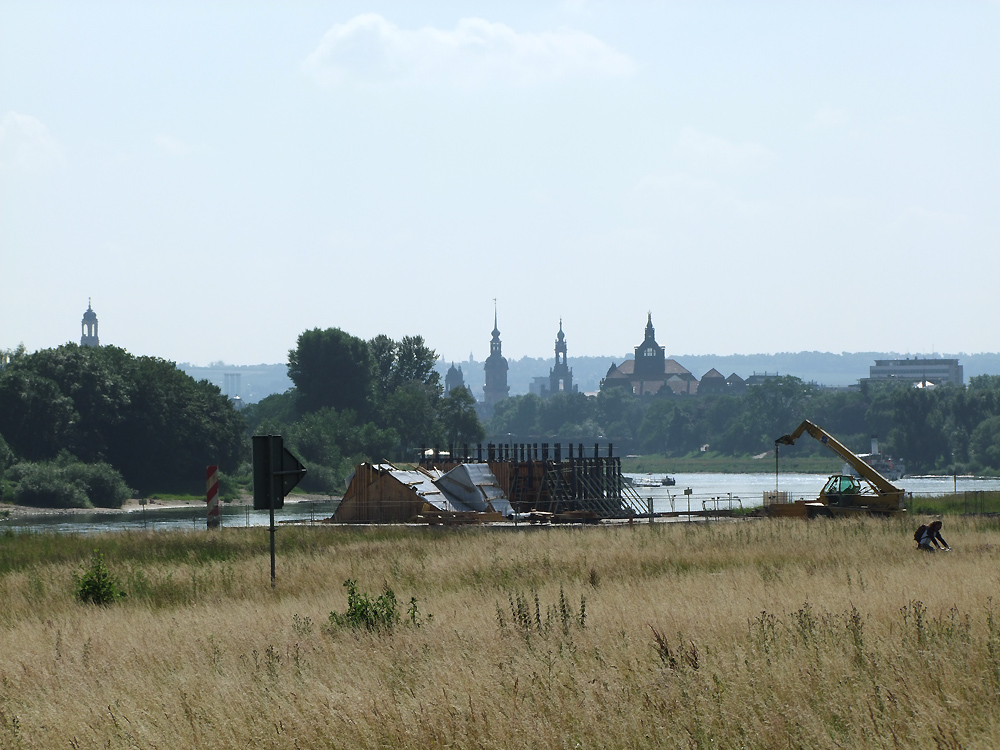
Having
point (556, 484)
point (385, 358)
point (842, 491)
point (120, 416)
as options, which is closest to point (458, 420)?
point (385, 358)

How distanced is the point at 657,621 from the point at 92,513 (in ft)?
264

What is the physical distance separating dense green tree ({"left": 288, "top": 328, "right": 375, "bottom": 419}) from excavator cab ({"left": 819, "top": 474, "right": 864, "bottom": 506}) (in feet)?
315

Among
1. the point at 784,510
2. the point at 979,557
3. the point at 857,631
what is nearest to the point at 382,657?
the point at 857,631

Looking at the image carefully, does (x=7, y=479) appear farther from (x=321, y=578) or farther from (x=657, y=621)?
(x=657, y=621)

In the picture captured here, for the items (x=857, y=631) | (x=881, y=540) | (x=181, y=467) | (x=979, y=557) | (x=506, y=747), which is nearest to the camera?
(x=506, y=747)

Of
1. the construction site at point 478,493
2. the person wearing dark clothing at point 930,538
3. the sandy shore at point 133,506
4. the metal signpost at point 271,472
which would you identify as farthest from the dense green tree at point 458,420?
the metal signpost at point 271,472

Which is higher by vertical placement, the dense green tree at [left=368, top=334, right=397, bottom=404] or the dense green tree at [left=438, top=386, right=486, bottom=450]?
the dense green tree at [left=368, top=334, right=397, bottom=404]

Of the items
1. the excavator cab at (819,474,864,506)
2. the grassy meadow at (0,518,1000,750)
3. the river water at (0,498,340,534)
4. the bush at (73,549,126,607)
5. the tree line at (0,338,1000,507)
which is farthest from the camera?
the tree line at (0,338,1000,507)

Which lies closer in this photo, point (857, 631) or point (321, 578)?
point (857, 631)

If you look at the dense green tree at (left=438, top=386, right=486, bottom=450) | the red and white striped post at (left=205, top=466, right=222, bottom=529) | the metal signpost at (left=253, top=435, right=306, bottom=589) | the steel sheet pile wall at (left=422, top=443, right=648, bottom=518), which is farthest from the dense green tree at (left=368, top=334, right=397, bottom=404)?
the metal signpost at (left=253, top=435, right=306, bottom=589)

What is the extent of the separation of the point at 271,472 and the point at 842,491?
33.0m

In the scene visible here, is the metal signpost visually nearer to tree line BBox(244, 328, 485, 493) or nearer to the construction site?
the construction site

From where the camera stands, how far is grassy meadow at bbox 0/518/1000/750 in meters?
9.24

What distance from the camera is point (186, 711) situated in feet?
33.8
